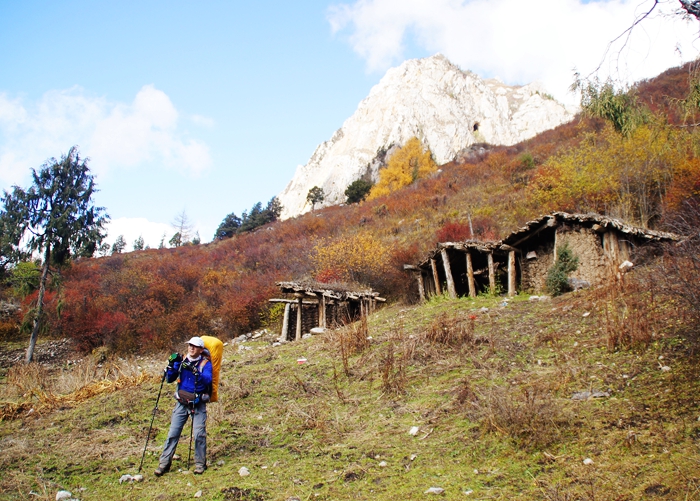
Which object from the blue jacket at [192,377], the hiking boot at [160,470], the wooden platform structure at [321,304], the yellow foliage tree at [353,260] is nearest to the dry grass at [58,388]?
the hiking boot at [160,470]

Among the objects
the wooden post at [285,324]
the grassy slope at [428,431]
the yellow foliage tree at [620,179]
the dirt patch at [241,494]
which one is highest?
the yellow foliage tree at [620,179]

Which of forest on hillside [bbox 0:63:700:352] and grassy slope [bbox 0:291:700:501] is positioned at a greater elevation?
forest on hillside [bbox 0:63:700:352]

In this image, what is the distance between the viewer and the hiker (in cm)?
499

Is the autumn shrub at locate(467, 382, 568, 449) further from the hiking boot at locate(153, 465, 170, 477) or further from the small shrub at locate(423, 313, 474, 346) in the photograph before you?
the hiking boot at locate(153, 465, 170, 477)

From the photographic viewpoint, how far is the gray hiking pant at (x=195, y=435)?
4977mm

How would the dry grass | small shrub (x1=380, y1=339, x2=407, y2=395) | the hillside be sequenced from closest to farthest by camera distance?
1. the hillside
2. small shrub (x1=380, y1=339, x2=407, y2=395)
3. the dry grass

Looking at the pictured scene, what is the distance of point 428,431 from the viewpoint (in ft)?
17.7

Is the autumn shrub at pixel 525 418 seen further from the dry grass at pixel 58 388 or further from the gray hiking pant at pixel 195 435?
the dry grass at pixel 58 388

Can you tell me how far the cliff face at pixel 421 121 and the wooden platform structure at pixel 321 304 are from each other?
1802 inches

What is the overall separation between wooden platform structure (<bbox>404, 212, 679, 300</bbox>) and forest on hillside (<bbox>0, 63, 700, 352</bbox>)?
3196 mm

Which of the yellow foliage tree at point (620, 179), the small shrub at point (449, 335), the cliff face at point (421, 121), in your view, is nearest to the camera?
the small shrub at point (449, 335)

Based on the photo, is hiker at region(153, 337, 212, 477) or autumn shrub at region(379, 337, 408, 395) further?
autumn shrub at region(379, 337, 408, 395)

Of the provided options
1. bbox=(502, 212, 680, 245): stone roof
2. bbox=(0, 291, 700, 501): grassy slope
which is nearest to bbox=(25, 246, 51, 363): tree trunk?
bbox=(0, 291, 700, 501): grassy slope

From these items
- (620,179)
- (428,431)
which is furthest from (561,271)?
(620,179)
